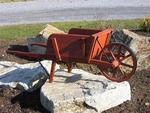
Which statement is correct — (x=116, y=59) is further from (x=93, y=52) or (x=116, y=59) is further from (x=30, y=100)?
(x=30, y=100)

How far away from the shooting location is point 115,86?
795 centimetres

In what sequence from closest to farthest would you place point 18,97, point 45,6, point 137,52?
point 18,97
point 137,52
point 45,6

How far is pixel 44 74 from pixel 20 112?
104cm

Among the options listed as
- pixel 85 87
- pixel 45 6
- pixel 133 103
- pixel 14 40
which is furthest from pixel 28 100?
pixel 45 6

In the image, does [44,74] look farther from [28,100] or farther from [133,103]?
[133,103]

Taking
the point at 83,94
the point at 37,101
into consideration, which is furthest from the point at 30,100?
the point at 83,94

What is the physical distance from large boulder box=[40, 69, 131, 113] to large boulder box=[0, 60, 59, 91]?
303 mm

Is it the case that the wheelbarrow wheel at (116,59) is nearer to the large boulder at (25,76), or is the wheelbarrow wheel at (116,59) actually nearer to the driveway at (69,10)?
the large boulder at (25,76)

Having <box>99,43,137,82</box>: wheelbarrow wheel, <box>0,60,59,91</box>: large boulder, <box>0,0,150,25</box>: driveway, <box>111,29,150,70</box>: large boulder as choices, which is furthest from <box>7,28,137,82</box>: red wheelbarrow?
<box>0,0,150,25</box>: driveway

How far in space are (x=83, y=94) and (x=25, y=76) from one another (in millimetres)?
1437

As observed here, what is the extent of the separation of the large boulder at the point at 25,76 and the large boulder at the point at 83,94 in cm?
30

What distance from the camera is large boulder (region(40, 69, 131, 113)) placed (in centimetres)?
761

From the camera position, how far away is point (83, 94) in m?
7.73

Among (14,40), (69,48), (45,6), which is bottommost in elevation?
(45,6)
